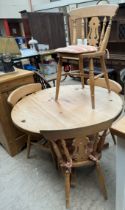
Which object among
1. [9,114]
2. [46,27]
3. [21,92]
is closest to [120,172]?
[21,92]

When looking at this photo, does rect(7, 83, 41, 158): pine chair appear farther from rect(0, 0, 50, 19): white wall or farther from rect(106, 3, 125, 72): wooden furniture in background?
rect(0, 0, 50, 19): white wall

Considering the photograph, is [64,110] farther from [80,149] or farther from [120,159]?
[120,159]

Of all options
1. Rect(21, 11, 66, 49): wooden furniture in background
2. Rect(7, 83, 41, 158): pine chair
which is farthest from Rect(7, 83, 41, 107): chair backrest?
Rect(21, 11, 66, 49): wooden furniture in background

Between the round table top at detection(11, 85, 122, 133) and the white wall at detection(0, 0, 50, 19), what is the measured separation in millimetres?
5842

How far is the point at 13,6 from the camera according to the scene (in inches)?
255

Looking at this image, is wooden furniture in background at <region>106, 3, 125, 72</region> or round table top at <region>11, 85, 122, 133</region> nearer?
round table top at <region>11, 85, 122, 133</region>

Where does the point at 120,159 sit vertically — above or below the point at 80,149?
above

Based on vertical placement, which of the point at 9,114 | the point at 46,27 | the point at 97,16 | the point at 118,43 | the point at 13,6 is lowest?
the point at 9,114

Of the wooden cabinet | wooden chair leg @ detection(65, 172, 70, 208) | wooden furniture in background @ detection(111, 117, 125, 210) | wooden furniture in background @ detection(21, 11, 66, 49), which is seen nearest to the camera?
wooden furniture in background @ detection(111, 117, 125, 210)

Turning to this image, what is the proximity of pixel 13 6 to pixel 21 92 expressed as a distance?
6045 mm

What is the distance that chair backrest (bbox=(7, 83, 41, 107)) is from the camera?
164cm

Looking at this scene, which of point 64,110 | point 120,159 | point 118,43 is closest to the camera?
point 120,159

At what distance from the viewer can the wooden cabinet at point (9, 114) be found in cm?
184

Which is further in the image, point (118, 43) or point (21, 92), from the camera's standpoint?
point (118, 43)
